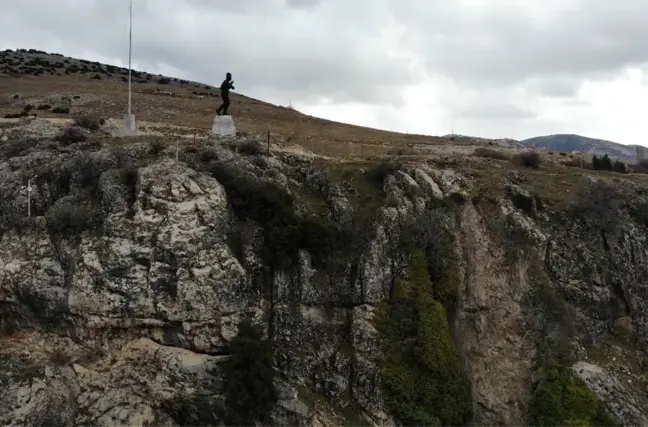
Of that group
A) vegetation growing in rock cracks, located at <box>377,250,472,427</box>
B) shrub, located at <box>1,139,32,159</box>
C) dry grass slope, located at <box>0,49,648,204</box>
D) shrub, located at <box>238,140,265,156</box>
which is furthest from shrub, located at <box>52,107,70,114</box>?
vegetation growing in rock cracks, located at <box>377,250,472,427</box>

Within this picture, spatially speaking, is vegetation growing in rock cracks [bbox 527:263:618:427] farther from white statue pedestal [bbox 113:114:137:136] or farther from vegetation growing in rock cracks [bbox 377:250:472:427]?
white statue pedestal [bbox 113:114:137:136]

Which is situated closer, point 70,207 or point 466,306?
point 70,207

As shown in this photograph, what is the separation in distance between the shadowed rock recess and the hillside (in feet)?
0.20

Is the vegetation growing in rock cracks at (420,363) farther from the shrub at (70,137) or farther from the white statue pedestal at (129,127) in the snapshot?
the shrub at (70,137)

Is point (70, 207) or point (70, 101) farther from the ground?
point (70, 101)

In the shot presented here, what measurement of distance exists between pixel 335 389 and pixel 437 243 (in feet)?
21.2

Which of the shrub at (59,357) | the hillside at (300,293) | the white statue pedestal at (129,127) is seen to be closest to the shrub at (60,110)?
the hillside at (300,293)

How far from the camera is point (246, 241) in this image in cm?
1961

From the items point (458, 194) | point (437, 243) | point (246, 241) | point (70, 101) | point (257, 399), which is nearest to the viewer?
point (257, 399)

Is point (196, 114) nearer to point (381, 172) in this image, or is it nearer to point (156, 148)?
point (156, 148)

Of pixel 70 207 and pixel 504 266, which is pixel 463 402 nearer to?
pixel 504 266

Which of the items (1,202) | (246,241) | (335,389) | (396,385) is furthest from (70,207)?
(396,385)

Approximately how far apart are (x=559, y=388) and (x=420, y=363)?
4583 mm

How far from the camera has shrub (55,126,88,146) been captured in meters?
23.5
